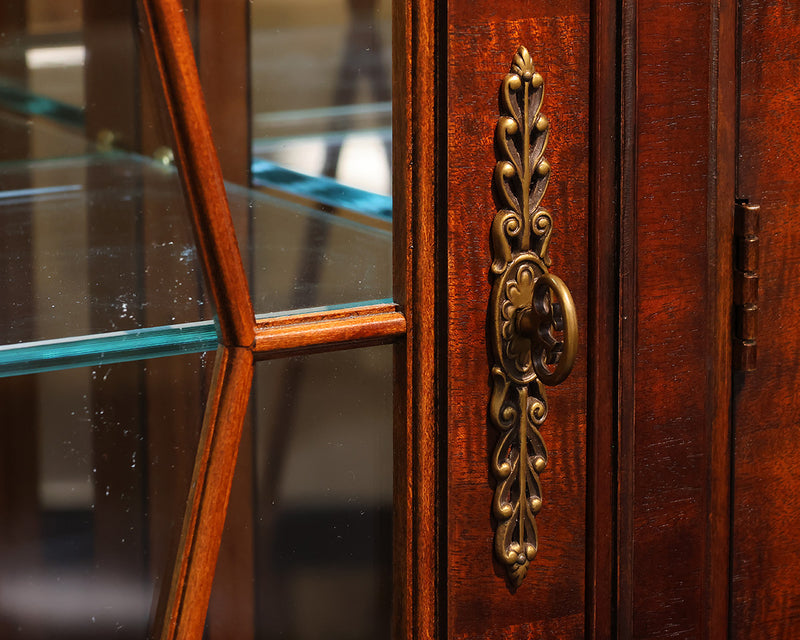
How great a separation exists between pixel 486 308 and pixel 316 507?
138mm

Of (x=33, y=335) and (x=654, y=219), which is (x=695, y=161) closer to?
(x=654, y=219)

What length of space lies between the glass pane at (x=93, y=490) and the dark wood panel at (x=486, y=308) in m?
0.14

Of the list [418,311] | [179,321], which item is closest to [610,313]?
[418,311]

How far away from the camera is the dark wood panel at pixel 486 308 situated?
51 centimetres

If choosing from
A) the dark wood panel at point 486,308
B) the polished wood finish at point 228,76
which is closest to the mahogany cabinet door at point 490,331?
the dark wood panel at point 486,308

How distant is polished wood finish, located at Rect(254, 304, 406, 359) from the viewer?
0.48 m

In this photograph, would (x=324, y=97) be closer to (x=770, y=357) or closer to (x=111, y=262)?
(x=111, y=262)

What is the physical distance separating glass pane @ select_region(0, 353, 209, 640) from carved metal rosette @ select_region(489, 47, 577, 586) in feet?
0.52

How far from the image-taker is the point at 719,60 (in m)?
0.57

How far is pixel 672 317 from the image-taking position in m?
0.57

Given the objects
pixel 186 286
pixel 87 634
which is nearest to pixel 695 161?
pixel 186 286

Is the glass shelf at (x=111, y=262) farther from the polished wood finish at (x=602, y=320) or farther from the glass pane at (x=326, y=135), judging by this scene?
the polished wood finish at (x=602, y=320)

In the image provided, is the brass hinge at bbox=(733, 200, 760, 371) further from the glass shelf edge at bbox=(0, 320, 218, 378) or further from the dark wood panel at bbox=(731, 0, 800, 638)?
the glass shelf edge at bbox=(0, 320, 218, 378)

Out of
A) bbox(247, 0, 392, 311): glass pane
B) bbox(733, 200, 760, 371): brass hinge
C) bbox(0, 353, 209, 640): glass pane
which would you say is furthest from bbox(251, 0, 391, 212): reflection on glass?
bbox(733, 200, 760, 371): brass hinge
